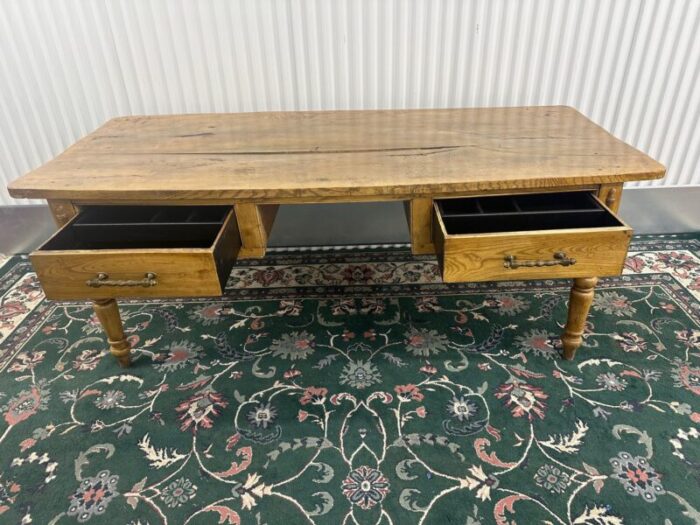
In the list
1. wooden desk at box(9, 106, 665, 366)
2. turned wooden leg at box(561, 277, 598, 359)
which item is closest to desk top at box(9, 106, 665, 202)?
wooden desk at box(9, 106, 665, 366)

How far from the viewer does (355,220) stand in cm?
180

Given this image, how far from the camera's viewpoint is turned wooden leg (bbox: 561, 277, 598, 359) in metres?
1.14

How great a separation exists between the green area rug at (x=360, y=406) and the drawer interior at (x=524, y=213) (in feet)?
1.10

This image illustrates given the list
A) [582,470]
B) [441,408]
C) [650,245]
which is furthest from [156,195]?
[650,245]

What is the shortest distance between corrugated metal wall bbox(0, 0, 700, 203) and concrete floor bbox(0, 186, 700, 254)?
21 cm

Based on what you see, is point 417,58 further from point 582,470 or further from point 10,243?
point 10,243

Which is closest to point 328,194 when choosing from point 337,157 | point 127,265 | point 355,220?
point 337,157

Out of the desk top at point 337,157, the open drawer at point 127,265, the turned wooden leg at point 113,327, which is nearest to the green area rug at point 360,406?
the turned wooden leg at point 113,327

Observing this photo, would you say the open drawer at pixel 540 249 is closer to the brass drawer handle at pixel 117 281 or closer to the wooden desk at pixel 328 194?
the wooden desk at pixel 328 194

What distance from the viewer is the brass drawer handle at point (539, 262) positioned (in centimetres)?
104

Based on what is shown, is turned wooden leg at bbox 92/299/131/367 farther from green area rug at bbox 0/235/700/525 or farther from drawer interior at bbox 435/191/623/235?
drawer interior at bbox 435/191/623/235

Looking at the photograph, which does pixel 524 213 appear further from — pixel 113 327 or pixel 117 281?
pixel 113 327

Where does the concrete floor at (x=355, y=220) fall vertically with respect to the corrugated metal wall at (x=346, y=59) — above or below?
below

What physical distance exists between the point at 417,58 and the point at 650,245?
1108 millimetres
